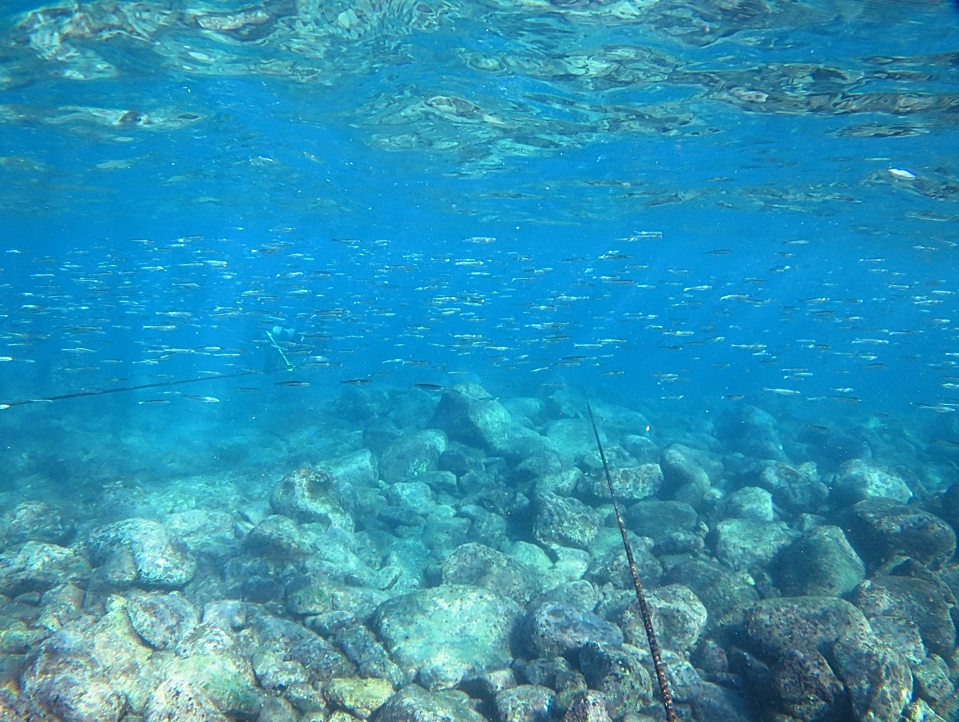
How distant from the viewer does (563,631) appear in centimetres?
571

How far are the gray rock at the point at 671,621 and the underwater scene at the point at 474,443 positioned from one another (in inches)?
1.5

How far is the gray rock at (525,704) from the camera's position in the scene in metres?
4.70

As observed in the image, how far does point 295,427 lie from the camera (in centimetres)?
1998

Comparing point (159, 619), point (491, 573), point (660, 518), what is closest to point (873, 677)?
point (491, 573)

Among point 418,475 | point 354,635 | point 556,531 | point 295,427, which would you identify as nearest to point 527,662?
point 354,635

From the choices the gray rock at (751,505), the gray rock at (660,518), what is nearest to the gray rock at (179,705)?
the gray rock at (660,518)

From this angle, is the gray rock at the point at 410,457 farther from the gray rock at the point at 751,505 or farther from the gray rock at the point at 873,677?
the gray rock at the point at 873,677

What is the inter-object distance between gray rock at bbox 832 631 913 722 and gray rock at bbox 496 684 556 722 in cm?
287

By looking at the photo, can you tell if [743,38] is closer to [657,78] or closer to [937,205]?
[657,78]

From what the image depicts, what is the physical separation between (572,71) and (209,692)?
46.8ft

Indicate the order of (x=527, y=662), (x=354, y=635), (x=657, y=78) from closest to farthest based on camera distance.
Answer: (x=527, y=662)
(x=354, y=635)
(x=657, y=78)

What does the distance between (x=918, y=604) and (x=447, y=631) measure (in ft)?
20.5

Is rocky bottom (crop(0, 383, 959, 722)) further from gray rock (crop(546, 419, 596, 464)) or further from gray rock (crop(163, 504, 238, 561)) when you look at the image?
gray rock (crop(546, 419, 596, 464))

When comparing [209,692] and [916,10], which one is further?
[916,10]
